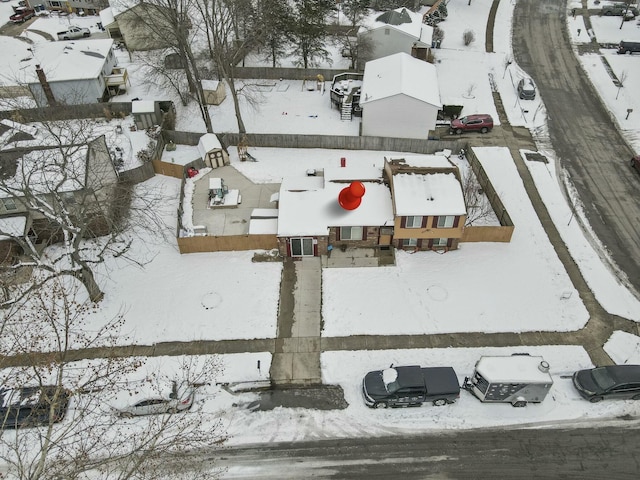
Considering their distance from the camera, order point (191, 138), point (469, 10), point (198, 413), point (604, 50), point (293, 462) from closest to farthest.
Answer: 1. point (293, 462)
2. point (198, 413)
3. point (191, 138)
4. point (604, 50)
5. point (469, 10)

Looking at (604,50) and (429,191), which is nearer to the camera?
(429,191)

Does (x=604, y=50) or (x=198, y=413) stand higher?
(x=604, y=50)

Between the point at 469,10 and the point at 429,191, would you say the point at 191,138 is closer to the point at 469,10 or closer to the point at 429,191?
the point at 429,191

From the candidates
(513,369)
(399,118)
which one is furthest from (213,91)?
(513,369)

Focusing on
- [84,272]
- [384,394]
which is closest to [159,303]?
[84,272]

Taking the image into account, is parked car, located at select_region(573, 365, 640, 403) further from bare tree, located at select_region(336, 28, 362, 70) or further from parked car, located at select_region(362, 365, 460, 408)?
bare tree, located at select_region(336, 28, 362, 70)

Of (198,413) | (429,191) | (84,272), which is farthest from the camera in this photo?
(429,191)

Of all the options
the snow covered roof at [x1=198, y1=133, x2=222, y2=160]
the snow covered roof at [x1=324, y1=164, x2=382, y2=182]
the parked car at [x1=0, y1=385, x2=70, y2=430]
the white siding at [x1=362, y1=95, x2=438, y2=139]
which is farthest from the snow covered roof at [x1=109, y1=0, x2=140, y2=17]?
the parked car at [x1=0, y1=385, x2=70, y2=430]

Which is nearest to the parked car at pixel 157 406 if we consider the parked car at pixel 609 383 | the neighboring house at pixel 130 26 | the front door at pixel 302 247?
the front door at pixel 302 247
